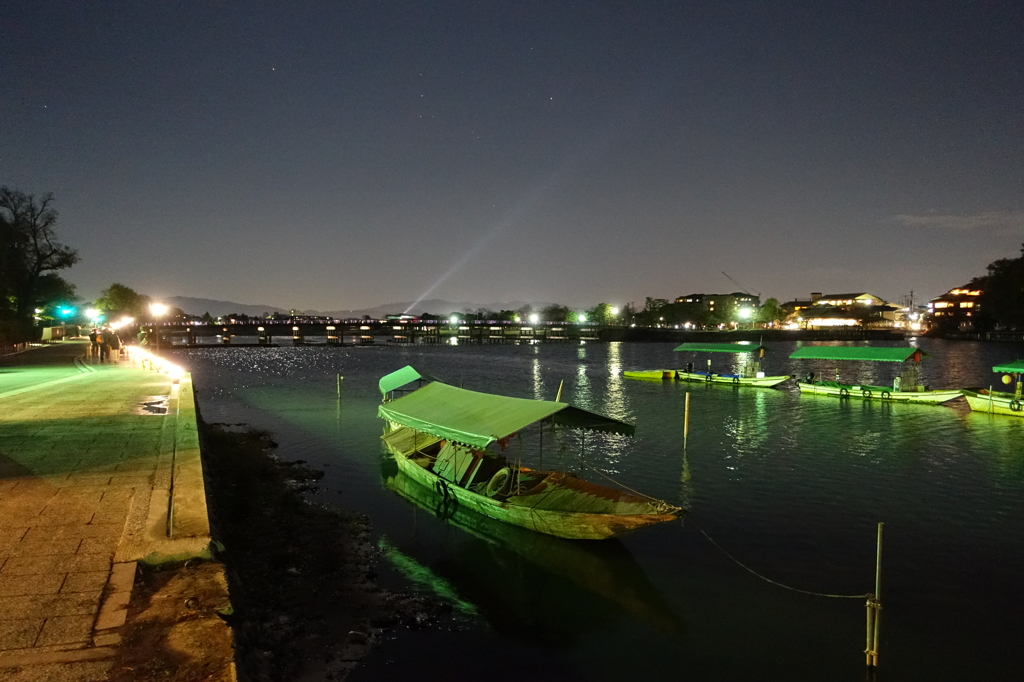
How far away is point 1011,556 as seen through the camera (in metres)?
→ 15.7

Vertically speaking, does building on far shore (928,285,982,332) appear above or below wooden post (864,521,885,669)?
above

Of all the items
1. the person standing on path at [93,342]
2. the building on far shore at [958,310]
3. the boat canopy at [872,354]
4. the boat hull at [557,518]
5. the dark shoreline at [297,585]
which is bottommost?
the dark shoreline at [297,585]

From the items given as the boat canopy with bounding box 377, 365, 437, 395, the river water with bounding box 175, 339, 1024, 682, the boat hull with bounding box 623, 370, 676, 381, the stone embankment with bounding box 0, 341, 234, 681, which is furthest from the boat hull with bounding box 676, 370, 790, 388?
the stone embankment with bounding box 0, 341, 234, 681

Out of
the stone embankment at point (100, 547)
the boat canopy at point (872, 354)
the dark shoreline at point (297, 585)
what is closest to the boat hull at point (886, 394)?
the boat canopy at point (872, 354)

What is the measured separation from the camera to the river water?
436 inches

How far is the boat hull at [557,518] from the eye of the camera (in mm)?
13961

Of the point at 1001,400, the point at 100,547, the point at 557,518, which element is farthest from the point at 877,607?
the point at 1001,400

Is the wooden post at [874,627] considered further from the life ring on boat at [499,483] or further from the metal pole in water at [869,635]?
the life ring on boat at [499,483]

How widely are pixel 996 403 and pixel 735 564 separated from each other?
3342 cm

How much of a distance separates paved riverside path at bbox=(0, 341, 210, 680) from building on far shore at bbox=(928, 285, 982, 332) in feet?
523

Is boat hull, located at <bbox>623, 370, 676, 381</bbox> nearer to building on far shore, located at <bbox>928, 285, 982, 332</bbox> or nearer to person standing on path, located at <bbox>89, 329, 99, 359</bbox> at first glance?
person standing on path, located at <bbox>89, 329, 99, 359</bbox>

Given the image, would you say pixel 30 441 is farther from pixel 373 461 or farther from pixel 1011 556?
pixel 1011 556

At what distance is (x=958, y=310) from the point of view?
14725cm

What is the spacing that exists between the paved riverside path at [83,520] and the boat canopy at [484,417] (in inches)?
249
